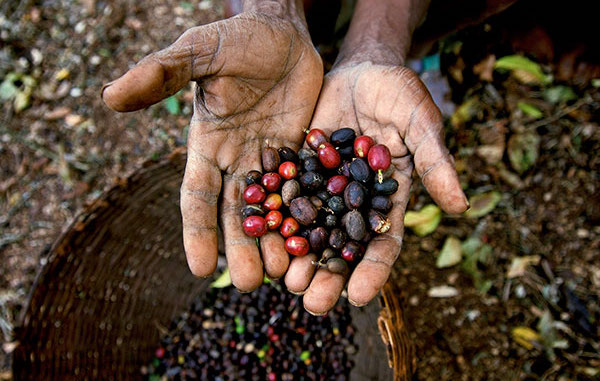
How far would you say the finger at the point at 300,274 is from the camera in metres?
2.30

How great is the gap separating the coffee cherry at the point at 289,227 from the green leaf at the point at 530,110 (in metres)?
2.31

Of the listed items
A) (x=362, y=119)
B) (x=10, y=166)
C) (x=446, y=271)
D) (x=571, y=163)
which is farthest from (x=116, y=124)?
(x=571, y=163)

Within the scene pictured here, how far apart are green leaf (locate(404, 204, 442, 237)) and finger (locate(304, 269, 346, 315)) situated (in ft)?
4.56

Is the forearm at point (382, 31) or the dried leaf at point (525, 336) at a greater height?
the forearm at point (382, 31)

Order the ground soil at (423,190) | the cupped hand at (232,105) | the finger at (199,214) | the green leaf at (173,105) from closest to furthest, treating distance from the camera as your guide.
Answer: the cupped hand at (232,105) < the finger at (199,214) < the ground soil at (423,190) < the green leaf at (173,105)

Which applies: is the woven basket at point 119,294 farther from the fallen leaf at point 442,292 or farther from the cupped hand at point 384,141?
the fallen leaf at point 442,292

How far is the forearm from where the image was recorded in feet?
9.16

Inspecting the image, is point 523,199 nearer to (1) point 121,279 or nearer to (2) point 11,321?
(1) point 121,279

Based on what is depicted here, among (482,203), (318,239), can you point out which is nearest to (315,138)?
(318,239)

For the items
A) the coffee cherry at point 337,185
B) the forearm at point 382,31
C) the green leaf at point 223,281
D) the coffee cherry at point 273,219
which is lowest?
the green leaf at point 223,281

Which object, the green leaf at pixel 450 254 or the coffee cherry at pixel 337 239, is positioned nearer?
the coffee cherry at pixel 337 239

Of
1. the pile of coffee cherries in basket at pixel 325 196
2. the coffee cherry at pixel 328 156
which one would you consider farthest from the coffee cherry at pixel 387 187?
the coffee cherry at pixel 328 156

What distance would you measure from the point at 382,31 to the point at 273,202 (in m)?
1.31

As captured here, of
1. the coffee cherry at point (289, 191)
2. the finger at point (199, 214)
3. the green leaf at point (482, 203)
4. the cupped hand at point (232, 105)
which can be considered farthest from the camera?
the green leaf at point (482, 203)
